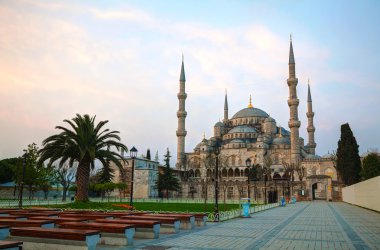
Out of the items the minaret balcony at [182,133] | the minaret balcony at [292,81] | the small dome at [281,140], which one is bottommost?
the small dome at [281,140]

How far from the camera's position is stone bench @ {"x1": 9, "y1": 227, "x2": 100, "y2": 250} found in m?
7.41

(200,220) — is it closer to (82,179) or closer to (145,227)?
(145,227)

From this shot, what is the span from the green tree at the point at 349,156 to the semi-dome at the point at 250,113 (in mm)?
45576

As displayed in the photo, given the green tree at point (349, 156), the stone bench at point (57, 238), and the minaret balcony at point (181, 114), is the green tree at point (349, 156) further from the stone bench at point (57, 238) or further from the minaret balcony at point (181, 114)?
the stone bench at point (57, 238)

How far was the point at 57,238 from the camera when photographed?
7.52m

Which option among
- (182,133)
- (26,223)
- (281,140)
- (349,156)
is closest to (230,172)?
(281,140)

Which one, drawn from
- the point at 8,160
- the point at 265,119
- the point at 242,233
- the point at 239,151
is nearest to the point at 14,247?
the point at 242,233

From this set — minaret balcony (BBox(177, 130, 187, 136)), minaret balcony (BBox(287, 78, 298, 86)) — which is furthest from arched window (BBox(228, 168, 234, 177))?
minaret balcony (BBox(287, 78, 298, 86))

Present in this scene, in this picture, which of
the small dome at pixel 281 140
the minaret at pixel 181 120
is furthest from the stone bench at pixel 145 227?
the small dome at pixel 281 140

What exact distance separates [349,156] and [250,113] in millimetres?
48242

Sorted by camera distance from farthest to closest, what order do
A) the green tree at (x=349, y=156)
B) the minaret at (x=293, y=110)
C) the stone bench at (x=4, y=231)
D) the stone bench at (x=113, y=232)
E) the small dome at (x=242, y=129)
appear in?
1. the small dome at (x=242, y=129)
2. the minaret at (x=293, y=110)
3. the green tree at (x=349, y=156)
4. the stone bench at (x=4, y=231)
5. the stone bench at (x=113, y=232)

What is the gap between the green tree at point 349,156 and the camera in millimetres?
39750

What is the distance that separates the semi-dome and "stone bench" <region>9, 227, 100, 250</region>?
81.4 m

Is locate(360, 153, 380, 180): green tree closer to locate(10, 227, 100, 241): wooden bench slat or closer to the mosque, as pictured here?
the mosque
